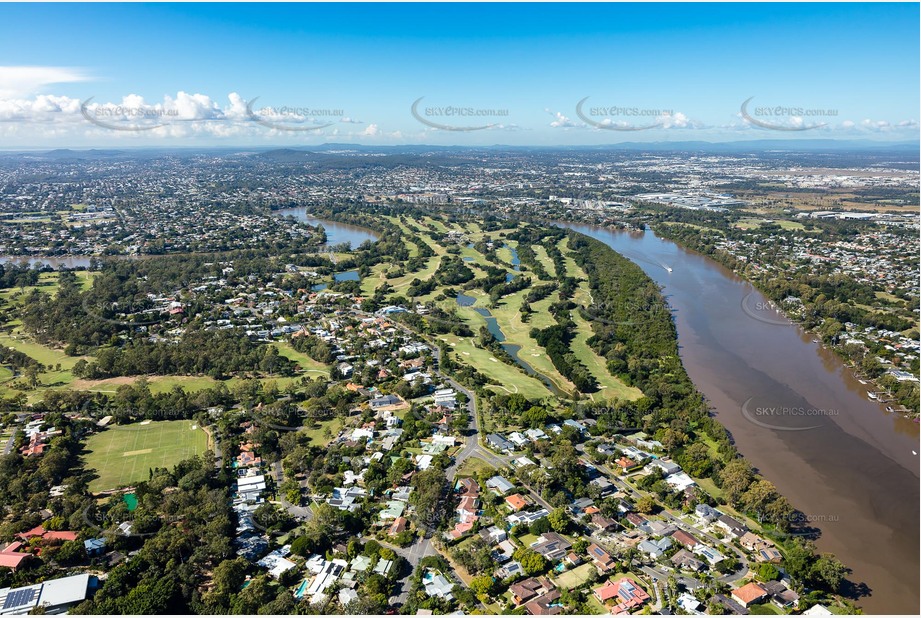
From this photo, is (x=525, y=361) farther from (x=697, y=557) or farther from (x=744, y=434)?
(x=697, y=557)

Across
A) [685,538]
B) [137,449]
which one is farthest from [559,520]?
[137,449]

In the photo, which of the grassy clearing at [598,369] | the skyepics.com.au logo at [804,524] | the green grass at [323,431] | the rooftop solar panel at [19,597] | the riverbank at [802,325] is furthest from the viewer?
the grassy clearing at [598,369]

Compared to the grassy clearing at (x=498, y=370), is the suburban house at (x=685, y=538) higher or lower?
lower

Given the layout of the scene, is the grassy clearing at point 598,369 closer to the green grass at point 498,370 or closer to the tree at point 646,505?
the green grass at point 498,370

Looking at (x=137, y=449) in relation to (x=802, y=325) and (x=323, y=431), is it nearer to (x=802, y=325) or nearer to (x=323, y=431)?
(x=323, y=431)

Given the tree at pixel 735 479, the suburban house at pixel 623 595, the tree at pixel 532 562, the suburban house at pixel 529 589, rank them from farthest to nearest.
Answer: the tree at pixel 735 479
the tree at pixel 532 562
the suburban house at pixel 529 589
the suburban house at pixel 623 595

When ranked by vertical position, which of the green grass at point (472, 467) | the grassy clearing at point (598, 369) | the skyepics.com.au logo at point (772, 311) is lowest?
the green grass at point (472, 467)

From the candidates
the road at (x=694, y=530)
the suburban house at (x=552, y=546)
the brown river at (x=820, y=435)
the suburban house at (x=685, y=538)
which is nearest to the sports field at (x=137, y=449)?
the suburban house at (x=552, y=546)

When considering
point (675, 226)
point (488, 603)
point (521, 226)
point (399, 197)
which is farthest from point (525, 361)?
point (399, 197)
